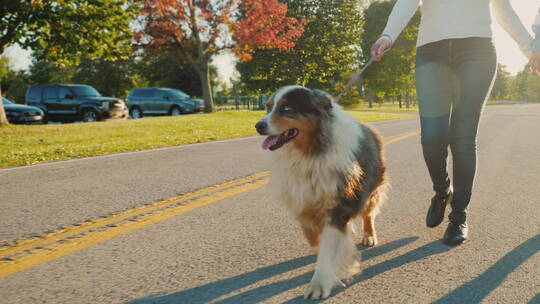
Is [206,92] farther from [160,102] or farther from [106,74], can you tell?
[106,74]

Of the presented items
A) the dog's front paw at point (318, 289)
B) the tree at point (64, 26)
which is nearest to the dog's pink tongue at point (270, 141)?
the dog's front paw at point (318, 289)

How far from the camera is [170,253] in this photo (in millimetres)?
2906

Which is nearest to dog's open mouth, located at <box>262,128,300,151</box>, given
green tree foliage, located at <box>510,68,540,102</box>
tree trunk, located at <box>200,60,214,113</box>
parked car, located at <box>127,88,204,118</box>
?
parked car, located at <box>127,88,204,118</box>

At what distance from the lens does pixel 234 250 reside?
117 inches

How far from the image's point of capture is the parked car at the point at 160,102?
965 inches

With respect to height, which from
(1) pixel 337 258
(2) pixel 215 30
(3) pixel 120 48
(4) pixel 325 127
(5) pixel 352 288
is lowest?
(5) pixel 352 288

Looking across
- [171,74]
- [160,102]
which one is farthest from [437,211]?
[171,74]

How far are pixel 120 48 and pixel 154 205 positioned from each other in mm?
15988

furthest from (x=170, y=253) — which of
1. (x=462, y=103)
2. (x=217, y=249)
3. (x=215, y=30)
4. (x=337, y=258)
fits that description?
(x=215, y=30)

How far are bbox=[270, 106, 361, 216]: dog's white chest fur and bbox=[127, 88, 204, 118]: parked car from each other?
2257 cm

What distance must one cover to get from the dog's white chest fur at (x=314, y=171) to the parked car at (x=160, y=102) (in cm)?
2257

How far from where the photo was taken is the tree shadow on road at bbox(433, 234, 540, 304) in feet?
7.27

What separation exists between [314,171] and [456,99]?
1473mm

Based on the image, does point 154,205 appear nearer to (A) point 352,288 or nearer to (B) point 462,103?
(A) point 352,288
